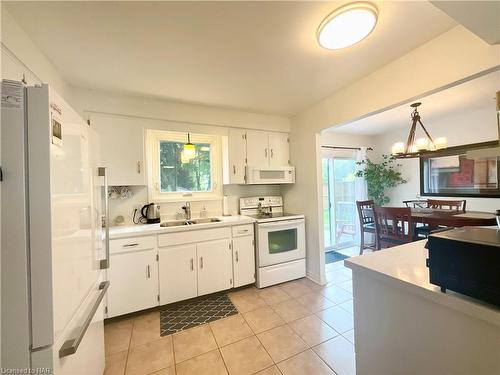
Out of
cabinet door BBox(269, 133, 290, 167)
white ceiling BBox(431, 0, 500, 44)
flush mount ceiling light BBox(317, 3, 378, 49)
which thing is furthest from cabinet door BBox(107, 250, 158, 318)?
white ceiling BBox(431, 0, 500, 44)

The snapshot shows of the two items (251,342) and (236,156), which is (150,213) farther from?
(251,342)

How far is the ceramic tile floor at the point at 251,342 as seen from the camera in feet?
4.88

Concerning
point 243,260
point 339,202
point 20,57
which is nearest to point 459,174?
point 339,202

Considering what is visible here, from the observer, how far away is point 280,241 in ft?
9.16

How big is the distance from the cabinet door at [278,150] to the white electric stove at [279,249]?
85 cm

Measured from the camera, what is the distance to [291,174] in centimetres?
310

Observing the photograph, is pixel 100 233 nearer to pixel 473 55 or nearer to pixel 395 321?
pixel 395 321

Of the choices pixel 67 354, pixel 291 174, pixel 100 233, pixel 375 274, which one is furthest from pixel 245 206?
pixel 67 354

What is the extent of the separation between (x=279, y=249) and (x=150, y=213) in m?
1.74

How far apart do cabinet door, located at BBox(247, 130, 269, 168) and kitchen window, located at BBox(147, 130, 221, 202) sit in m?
0.50

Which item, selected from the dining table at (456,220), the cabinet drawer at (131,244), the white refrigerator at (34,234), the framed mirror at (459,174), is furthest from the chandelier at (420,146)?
the white refrigerator at (34,234)

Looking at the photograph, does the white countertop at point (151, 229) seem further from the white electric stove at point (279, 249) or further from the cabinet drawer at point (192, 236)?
the white electric stove at point (279, 249)

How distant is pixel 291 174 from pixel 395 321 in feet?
7.57

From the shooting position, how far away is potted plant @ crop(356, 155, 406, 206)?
4.17 m
